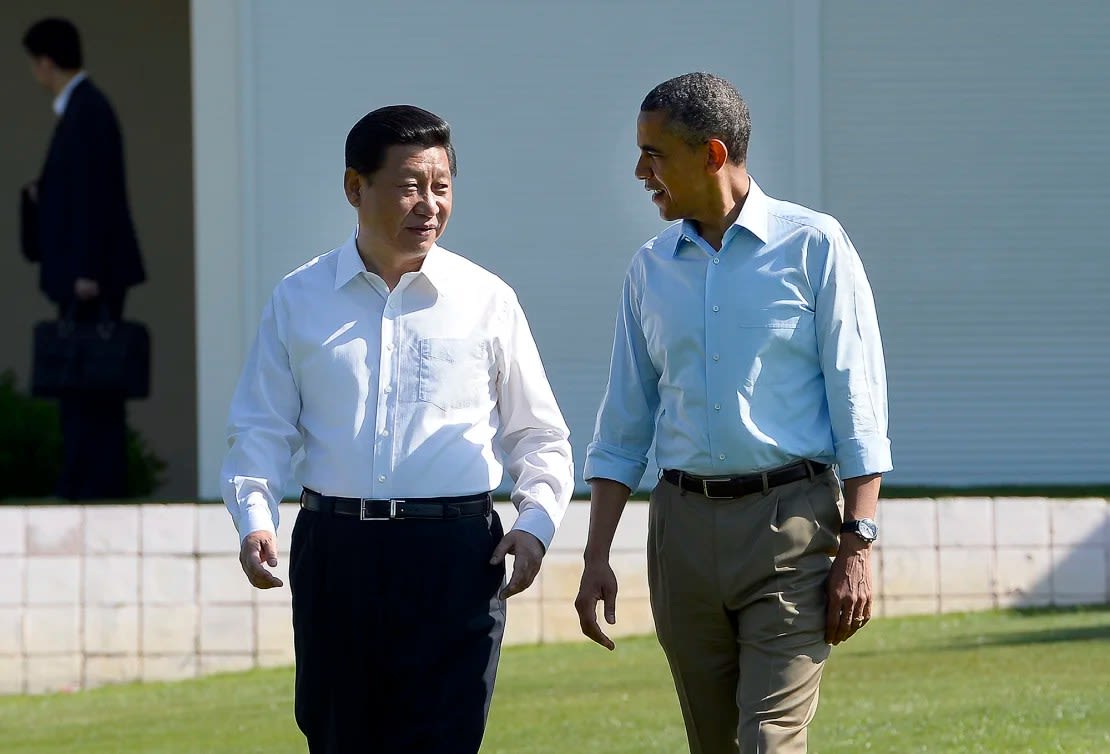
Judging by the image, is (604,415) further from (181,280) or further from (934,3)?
(181,280)

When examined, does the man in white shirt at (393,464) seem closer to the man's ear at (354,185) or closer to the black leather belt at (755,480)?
the man's ear at (354,185)

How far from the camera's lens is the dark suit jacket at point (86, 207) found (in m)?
9.95

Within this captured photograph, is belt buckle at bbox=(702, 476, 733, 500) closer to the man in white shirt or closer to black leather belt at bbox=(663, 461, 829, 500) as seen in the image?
black leather belt at bbox=(663, 461, 829, 500)

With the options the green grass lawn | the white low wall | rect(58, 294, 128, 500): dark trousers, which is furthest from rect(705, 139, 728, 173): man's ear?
rect(58, 294, 128, 500): dark trousers

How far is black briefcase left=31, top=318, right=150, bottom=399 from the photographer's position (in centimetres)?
945

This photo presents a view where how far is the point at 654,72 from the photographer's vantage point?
1034 centimetres

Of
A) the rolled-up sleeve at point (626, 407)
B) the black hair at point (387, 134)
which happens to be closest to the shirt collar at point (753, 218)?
the rolled-up sleeve at point (626, 407)

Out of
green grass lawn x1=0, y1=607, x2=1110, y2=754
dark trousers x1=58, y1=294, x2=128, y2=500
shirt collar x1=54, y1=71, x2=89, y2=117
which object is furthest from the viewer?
shirt collar x1=54, y1=71, x2=89, y2=117

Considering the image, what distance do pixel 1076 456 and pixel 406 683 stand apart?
7.30 metres

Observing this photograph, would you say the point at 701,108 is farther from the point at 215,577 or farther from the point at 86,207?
the point at 86,207

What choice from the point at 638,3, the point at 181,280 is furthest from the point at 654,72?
the point at 181,280

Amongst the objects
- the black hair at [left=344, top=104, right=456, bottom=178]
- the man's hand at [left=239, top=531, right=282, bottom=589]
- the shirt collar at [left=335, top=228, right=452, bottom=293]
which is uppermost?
the black hair at [left=344, top=104, right=456, bottom=178]

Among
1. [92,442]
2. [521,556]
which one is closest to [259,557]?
[521,556]

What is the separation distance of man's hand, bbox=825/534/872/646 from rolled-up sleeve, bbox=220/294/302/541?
1.24 m
